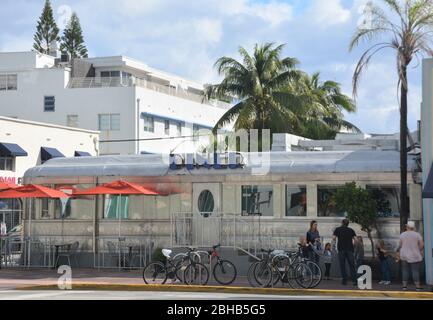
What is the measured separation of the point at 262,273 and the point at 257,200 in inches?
182

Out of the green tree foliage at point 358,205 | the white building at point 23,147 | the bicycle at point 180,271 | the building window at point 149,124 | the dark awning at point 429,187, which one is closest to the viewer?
the dark awning at point 429,187

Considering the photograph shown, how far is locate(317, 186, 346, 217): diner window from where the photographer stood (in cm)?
2403

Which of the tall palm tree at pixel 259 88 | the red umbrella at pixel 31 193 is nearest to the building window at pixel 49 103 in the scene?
the tall palm tree at pixel 259 88

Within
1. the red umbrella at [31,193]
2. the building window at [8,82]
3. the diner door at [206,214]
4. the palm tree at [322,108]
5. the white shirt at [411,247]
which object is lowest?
the white shirt at [411,247]

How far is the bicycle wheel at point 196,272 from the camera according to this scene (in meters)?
21.0

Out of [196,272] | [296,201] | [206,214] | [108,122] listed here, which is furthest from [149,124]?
[196,272]

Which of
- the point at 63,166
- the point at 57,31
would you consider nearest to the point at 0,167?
the point at 63,166

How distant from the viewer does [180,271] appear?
2128 centimetres

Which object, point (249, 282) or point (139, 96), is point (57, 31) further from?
point (249, 282)

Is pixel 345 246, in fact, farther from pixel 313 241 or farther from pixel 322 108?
pixel 322 108

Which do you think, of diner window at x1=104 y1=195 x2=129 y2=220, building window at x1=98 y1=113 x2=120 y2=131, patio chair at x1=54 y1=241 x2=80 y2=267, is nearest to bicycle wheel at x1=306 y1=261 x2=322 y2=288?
diner window at x1=104 y1=195 x2=129 y2=220

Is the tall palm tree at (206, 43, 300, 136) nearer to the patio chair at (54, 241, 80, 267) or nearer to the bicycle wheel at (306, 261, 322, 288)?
the patio chair at (54, 241, 80, 267)

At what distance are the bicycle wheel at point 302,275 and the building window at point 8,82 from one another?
43.9m

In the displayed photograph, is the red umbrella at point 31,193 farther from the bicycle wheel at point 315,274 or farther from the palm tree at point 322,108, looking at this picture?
the palm tree at point 322,108
